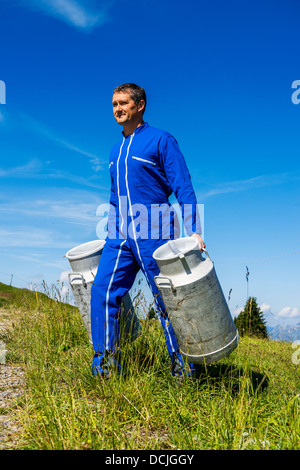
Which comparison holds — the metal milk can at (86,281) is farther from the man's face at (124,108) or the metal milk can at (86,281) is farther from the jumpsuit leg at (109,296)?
the man's face at (124,108)

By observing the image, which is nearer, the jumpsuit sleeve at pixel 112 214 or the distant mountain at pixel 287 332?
the jumpsuit sleeve at pixel 112 214

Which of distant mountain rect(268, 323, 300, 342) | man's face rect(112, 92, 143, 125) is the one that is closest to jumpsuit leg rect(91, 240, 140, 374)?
man's face rect(112, 92, 143, 125)

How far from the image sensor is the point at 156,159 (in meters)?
3.55

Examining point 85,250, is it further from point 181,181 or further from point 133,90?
point 133,90

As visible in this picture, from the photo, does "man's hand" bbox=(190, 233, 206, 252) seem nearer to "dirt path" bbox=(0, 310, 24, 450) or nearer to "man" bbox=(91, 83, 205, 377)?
"man" bbox=(91, 83, 205, 377)

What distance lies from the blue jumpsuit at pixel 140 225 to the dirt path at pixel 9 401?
69 cm

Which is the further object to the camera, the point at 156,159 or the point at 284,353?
the point at 284,353

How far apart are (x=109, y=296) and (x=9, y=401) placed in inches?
43.4

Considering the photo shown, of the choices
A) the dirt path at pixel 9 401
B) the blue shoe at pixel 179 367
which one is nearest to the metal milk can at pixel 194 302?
the blue shoe at pixel 179 367

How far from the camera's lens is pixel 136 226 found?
3.43m

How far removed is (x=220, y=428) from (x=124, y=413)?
636mm

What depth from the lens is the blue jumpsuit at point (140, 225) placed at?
3.37m
